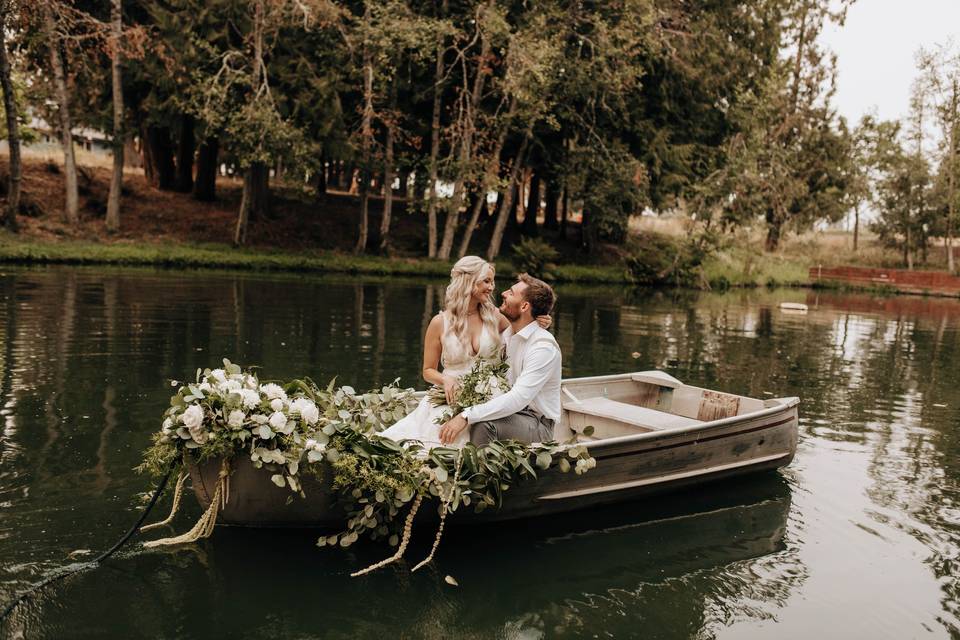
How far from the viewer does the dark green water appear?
5.33 m

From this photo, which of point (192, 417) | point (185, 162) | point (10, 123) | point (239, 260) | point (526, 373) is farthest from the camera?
point (185, 162)

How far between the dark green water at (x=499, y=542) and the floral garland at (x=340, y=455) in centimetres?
42

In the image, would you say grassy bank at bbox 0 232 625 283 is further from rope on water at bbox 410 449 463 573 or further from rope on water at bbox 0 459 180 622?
rope on water at bbox 410 449 463 573

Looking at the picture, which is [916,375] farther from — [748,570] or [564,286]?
[564,286]

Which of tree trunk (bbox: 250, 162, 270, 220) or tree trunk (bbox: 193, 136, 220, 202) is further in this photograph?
tree trunk (bbox: 193, 136, 220, 202)

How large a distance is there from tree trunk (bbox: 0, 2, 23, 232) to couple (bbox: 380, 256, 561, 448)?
77.0 feet

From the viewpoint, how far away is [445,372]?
6.86 meters

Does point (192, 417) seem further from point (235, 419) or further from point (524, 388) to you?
point (524, 388)

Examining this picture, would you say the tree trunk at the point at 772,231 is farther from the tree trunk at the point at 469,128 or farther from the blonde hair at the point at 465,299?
the blonde hair at the point at 465,299

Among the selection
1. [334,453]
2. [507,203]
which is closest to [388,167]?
[507,203]

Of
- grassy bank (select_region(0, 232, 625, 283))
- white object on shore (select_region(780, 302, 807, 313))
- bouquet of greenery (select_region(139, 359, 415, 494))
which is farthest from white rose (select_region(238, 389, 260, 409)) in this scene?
white object on shore (select_region(780, 302, 807, 313))

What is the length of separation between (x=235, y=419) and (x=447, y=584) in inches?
71.5

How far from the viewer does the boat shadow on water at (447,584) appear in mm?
5137

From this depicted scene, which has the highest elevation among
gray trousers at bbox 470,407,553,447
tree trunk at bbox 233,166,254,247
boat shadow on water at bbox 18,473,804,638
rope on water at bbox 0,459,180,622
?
tree trunk at bbox 233,166,254,247
